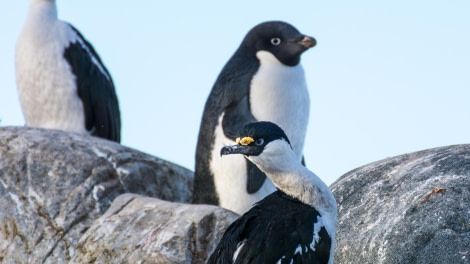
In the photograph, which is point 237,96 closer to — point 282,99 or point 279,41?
point 282,99

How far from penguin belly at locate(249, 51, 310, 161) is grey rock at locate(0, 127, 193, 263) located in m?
1.39

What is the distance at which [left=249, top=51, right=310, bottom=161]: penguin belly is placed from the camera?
341 inches

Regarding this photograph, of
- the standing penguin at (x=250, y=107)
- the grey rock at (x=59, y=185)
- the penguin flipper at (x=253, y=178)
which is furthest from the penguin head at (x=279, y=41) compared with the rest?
the grey rock at (x=59, y=185)

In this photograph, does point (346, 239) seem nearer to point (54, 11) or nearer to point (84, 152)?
point (84, 152)

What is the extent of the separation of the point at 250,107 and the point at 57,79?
2.59 metres

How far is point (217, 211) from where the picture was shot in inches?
268

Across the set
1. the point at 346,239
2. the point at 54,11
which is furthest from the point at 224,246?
the point at 54,11

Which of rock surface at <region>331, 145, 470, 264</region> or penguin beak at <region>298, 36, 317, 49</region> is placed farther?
penguin beak at <region>298, 36, 317, 49</region>

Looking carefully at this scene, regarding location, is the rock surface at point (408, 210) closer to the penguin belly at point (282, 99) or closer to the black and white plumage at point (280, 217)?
the black and white plumage at point (280, 217)

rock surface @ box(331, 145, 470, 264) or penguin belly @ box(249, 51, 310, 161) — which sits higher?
penguin belly @ box(249, 51, 310, 161)

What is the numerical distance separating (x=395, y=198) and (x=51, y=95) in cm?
508

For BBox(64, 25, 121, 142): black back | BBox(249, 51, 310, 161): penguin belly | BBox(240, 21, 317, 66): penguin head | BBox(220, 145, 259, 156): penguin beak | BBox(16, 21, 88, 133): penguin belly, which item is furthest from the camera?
BBox(64, 25, 121, 142): black back

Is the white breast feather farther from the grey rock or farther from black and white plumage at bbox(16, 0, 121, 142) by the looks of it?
the grey rock

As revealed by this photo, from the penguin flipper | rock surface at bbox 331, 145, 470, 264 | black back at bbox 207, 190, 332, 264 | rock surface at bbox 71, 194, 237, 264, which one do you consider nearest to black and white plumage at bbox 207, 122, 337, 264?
black back at bbox 207, 190, 332, 264
